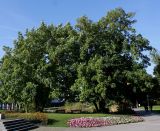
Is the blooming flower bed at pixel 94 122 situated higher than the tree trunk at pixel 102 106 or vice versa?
the tree trunk at pixel 102 106

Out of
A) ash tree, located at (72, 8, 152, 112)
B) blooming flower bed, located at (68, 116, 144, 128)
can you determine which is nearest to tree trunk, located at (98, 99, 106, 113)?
ash tree, located at (72, 8, 152, 112)

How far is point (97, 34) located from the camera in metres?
44.6

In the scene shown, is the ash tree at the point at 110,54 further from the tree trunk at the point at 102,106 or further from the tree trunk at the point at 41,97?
the tree trunk at the point at 41,97

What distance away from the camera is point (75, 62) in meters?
44.3

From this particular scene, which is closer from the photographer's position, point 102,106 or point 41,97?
point 41,97

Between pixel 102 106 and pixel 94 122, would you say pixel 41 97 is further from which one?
pixel 94 122

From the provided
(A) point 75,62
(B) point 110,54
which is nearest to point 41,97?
(A) point 75,62

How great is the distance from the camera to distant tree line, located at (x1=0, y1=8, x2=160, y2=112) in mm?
42594

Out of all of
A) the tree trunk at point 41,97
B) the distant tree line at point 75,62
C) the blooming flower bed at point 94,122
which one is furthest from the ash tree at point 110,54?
the blooming flower bed at point 94,122

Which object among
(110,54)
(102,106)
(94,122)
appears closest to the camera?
(94,122)

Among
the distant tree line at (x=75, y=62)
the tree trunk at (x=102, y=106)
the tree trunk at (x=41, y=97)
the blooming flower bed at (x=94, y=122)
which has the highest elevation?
the distant tree line at (x=75, y=62)

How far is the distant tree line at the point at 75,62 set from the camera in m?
42.6

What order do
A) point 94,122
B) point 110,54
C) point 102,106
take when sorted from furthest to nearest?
point 102,106
point 110,54
point 94,122

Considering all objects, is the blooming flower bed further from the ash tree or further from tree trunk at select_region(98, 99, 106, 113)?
tree trunk at select_region(98, 99, 106, 113)
